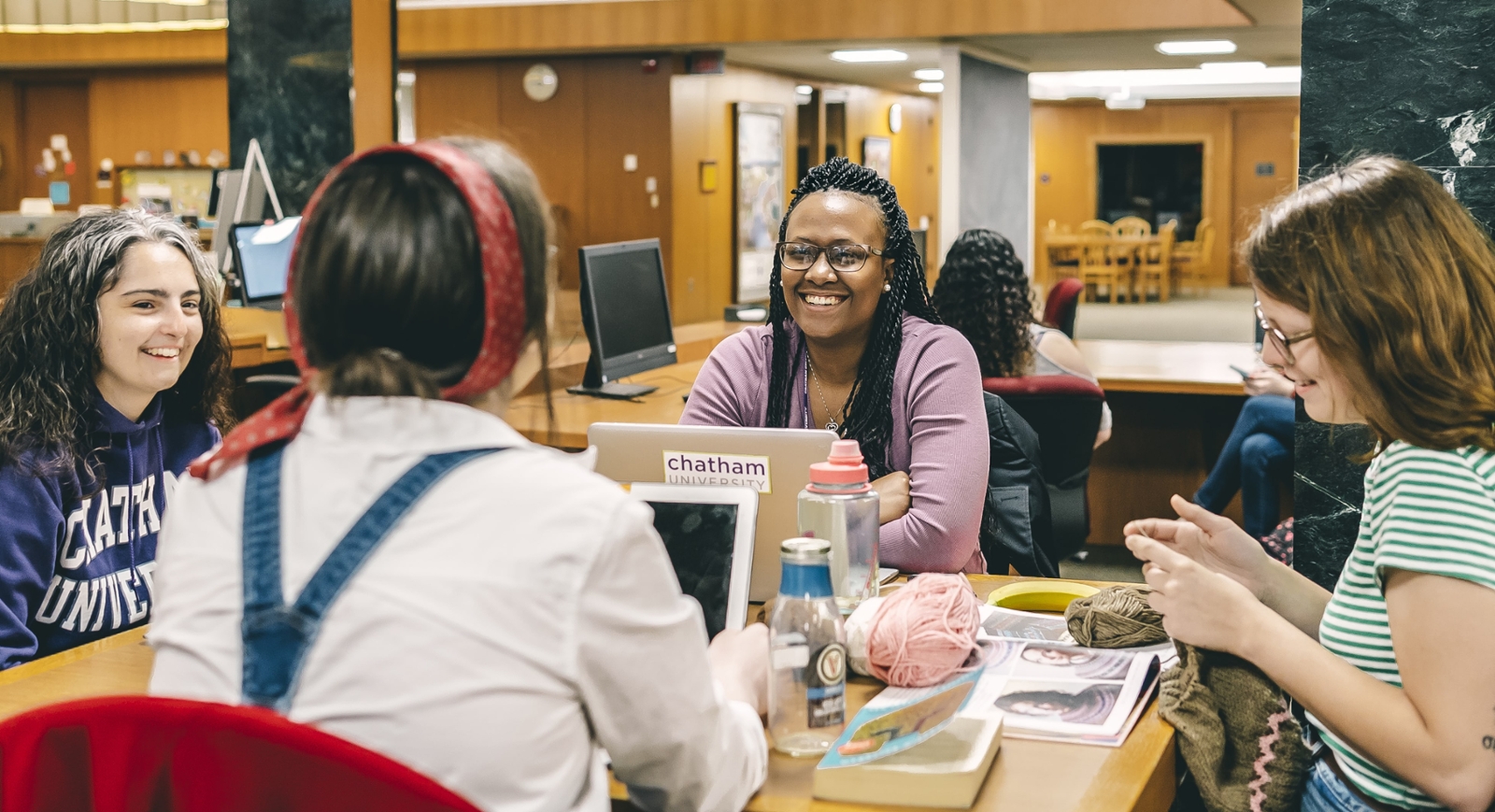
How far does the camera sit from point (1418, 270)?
4.41ft

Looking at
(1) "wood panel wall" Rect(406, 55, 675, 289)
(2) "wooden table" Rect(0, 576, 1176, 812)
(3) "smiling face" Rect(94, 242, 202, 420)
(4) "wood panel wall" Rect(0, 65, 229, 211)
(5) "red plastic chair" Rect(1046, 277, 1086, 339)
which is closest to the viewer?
(2) "wooden table" Rect(0, 576, 1176, 812)

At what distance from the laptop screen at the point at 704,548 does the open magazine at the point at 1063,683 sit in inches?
13.1

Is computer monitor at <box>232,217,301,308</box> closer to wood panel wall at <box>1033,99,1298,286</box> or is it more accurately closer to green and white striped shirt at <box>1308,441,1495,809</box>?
green and white striped shirt at <box>1308,441,1495,809</box>

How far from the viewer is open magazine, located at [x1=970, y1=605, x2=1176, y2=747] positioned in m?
1.43

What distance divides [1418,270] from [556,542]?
0.93 meters

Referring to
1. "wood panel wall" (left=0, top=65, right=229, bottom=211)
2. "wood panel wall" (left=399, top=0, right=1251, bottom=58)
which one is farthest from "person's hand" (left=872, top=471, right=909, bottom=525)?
"wood panel wall" (left=0, top=65, right=229, bottom=211)

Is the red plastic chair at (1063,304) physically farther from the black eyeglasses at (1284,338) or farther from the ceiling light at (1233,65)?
the ceiling light at (1233,65)

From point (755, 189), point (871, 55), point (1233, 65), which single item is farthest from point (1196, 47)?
point (755, 189)

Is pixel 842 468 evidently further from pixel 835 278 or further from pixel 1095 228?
pixel 1095 228

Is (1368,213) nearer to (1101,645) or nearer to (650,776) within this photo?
(1101,645)

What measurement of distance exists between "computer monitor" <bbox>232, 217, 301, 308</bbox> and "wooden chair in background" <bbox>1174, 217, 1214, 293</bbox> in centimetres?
→ 1396

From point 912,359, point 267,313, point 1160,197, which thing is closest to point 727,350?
point 912,359

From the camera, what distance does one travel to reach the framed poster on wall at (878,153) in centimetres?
1456

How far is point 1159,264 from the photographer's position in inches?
670
